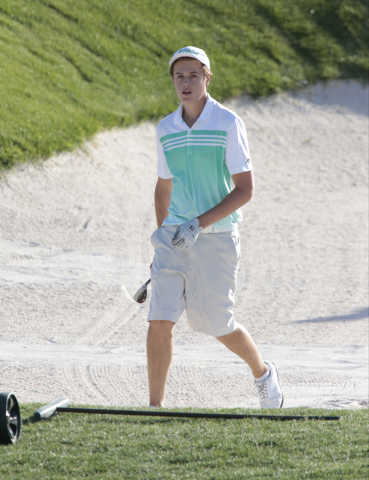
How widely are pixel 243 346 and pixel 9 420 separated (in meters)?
1.63

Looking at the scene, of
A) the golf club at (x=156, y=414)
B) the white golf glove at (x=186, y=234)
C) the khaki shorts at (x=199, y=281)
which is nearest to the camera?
the golf club at (x=156, y=414)

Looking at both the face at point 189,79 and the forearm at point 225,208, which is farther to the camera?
the face at point 189,79

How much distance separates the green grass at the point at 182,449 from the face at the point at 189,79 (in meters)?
1.94

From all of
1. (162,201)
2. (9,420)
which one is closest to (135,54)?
(162,201)

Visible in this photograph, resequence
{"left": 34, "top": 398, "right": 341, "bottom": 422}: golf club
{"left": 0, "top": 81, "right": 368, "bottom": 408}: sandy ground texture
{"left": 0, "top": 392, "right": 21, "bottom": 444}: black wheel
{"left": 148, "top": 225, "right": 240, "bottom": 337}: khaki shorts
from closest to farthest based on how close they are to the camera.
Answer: {"left": 0, "top": 392, "right": 21, "bottom": 444}: black wheel
{"left": 34, "top": 398, "right": 341, "bottom": 422}: golf club
{"left": 148, "top": 225, "right": 240, "bottom": 337}: khaki shorts
{"left": 0, "top": 81, "right": 368, "bottom": 408}: sandy ground texture

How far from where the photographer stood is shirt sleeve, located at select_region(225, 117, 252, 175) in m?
3.85

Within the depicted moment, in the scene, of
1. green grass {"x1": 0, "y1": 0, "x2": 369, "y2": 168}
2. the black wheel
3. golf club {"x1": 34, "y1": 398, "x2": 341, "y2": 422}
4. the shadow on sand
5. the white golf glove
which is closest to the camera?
the black wheel

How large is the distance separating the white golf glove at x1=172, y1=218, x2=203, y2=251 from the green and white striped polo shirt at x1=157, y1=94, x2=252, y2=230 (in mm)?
226

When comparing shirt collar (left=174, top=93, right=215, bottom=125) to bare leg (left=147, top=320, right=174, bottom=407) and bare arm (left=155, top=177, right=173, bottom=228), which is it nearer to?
bare arm (left=155, top=177, right=173, bottom=228)

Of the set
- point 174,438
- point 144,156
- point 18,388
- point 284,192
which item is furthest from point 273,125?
point 174,438

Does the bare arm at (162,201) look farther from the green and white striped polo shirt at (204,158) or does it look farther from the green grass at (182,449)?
the green grass at (182,449)

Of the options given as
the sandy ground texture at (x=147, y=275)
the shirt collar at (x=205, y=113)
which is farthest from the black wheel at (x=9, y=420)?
the shirt collar at (x=205, y=113)

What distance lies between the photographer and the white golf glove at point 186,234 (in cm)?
372

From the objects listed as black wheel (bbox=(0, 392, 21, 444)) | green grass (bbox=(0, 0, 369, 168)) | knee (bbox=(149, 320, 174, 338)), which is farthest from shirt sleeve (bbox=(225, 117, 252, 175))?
green grass (bbox=(0, 0, 369, 168))
